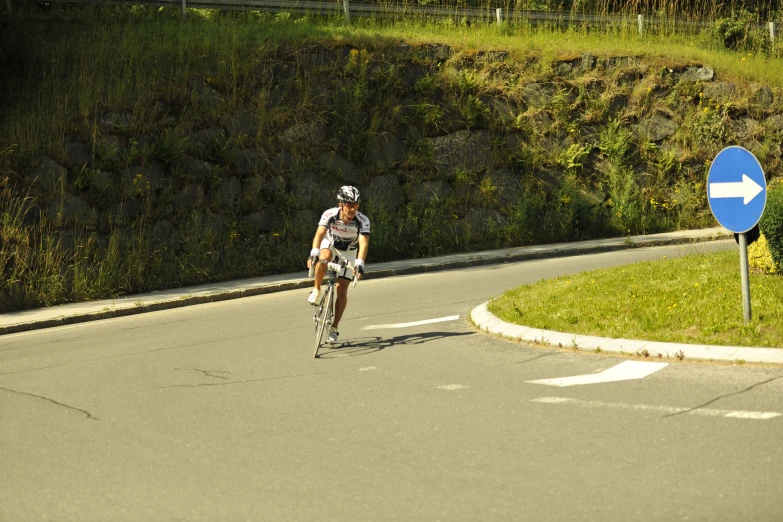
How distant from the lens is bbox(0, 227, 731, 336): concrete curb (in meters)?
15.9

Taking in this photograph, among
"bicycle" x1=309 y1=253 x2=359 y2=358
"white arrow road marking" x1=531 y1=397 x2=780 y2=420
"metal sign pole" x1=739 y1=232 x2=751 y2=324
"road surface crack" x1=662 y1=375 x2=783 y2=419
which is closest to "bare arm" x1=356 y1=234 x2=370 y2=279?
"bicycle" x1=309 y1=253 x2=359 y2=358

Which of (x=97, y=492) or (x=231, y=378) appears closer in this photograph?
(x=97, y=492)

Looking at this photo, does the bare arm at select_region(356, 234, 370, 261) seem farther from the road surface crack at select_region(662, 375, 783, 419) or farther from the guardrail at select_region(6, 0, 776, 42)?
the guardrail at select_region(6, 0, 776, 42)

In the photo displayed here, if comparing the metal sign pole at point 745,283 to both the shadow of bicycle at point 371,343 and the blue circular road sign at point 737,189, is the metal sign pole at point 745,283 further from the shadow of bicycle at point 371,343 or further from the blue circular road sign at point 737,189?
the shadow of bicycle at point 371,343

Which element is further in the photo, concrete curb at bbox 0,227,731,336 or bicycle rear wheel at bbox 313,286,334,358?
concrete curb at bbox 0,227,731,336

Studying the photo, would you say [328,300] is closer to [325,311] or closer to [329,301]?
[329,301]

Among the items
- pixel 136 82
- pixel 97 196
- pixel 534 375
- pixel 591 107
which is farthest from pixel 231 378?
pixel 591 107

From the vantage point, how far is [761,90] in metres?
28.1

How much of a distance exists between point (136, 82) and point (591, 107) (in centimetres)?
1169

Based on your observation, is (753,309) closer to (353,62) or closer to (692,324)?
(692,324)

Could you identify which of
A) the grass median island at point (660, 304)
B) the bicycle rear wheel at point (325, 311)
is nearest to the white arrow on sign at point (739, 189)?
the grass median island at point (660, 304)

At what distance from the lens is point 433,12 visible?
29.8 meters

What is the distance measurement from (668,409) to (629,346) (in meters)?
2.41

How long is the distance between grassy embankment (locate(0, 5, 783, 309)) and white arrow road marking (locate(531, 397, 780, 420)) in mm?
11506
